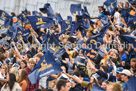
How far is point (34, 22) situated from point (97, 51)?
334 cm

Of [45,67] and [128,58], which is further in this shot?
[128,58]

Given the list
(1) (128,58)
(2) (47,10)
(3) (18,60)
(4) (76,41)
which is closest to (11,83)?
(3) (18,60)

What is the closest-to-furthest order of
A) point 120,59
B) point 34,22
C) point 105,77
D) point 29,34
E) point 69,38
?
point 105,77
point 120,59
point 69,38
point 34,22
point 29,34

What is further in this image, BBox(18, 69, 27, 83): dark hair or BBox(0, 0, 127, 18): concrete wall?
BBox(0, 0, 127, 18): concrete wall

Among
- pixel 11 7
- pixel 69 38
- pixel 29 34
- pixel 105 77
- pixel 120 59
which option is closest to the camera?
pixel 105 77

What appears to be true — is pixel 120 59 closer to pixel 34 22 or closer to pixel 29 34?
pixel 34 22

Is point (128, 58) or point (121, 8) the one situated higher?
point (121, 8)

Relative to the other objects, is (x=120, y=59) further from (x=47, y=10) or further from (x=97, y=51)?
(x=47, y=10)

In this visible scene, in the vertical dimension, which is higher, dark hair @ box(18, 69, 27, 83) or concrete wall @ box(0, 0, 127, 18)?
concrete wall @ box(0, 0, 127, 18)

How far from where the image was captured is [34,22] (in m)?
13.7

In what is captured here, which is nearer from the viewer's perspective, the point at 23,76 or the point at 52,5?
the point at 23,76

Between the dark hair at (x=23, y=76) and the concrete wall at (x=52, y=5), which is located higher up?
the concrete wall at (x=52, y=5)

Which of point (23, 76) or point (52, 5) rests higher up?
point (52, 5)

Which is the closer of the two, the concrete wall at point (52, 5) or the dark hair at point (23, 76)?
the dark hair at point (23, 76)
